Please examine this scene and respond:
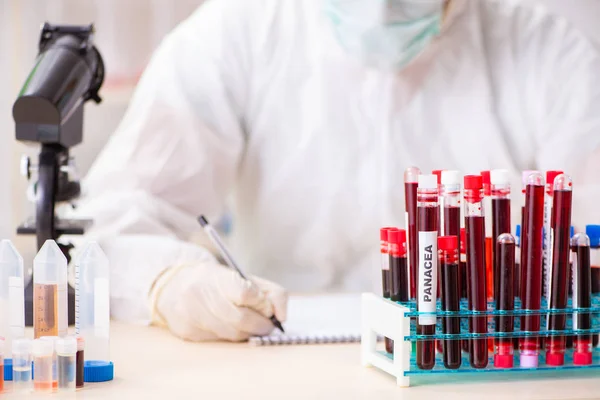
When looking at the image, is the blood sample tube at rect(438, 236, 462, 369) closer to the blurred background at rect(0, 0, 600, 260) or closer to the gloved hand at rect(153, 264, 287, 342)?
the gloved hand at rect(153, 264, 287, 342)

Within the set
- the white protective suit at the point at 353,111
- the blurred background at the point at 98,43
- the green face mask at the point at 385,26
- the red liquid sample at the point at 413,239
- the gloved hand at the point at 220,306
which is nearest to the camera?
the red liquid sample at the point at 413,239

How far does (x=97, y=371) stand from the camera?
104cm

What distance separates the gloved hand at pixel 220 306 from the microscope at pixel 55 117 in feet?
0.59

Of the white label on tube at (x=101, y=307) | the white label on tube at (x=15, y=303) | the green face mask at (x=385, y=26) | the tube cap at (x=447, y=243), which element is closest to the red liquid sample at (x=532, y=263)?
the tube cap at (x=447, y=243)

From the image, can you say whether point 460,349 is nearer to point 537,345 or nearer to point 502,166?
point 537,345

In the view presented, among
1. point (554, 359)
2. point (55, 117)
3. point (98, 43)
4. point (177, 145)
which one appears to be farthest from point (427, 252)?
point (98, 43)

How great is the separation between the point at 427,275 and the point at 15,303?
20.2 inches

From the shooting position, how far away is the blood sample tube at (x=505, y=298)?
1.05m

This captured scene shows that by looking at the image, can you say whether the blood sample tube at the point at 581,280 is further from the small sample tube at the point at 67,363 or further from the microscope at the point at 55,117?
the microscope at the point at 55,117

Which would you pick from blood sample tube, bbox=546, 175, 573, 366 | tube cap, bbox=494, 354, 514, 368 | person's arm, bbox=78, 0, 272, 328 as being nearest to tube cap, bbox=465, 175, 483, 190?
blood sample tube, bbox=546, 175, 573, 366

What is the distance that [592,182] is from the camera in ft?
6.68

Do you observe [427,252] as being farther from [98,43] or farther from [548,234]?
[98,43]

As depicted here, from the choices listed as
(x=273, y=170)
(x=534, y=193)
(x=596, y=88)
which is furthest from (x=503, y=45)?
(x=534, y=193)

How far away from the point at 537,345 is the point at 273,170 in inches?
45.4
